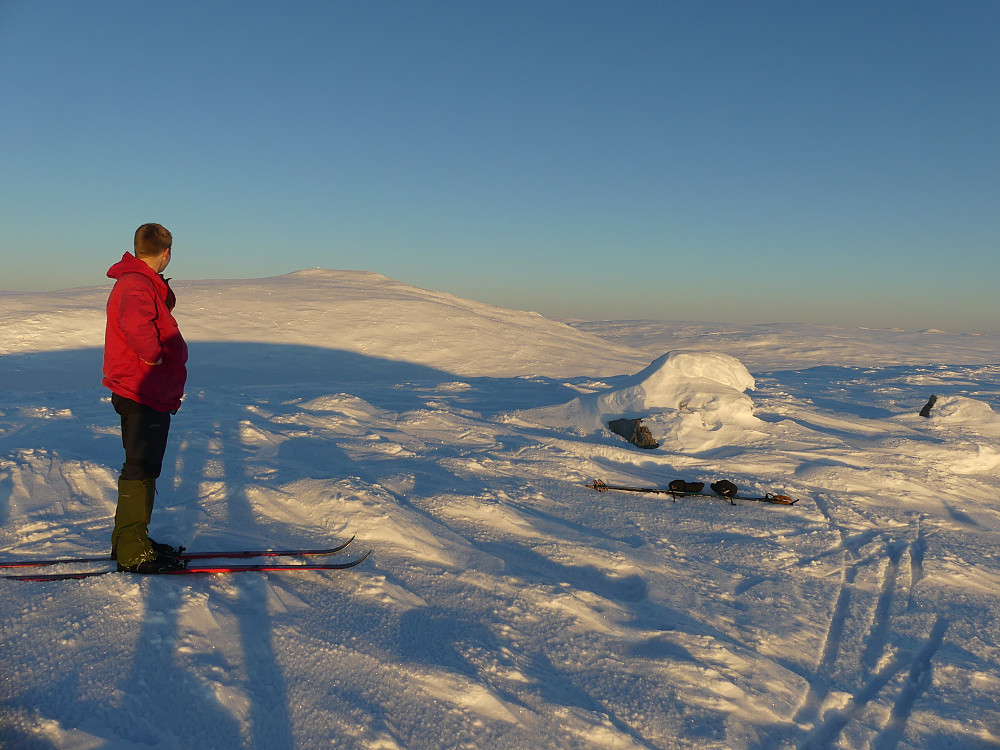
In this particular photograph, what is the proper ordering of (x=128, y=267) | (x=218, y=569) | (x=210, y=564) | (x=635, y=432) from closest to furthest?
1. (x=128, y=267)
2. (x=218, y=569)
3. (x=210, y=564)
4. (x=635, y=432)

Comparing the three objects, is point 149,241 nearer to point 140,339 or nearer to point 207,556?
point 140,339

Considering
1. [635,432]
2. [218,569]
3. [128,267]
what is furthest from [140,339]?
[635,432]

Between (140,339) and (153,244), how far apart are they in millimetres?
577

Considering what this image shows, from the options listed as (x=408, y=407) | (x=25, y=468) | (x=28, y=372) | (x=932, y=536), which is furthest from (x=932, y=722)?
(x=28, y=372)

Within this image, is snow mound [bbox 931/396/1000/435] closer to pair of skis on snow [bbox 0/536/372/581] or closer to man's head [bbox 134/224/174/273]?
pair of skis on snow [bbox 0/536/372/581]

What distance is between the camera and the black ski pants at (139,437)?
3014 millimetres

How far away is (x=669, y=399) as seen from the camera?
786cm

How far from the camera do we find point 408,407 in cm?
920

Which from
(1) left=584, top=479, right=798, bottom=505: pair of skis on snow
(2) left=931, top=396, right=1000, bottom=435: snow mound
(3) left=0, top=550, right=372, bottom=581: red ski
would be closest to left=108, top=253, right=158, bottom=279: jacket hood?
(3) left=0, top=550, right=372, bottom=581: red ski

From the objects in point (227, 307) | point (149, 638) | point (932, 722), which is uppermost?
point (227, 307)

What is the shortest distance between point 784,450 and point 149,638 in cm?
713

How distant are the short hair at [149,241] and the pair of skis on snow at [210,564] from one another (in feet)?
5.75

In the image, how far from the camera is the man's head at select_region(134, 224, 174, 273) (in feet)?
10.1

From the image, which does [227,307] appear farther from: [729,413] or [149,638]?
[149,638]
